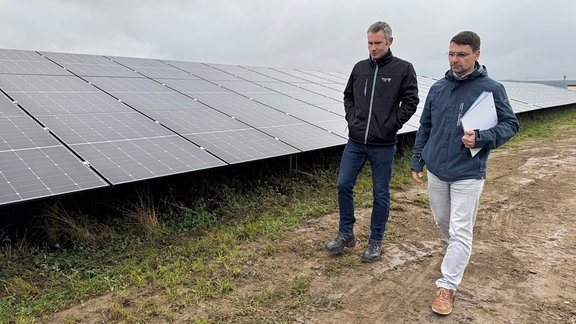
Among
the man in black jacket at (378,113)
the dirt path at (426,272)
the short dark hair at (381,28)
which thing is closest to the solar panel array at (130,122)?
the dirt path at (426,272)

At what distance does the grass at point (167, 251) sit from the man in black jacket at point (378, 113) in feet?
2.41

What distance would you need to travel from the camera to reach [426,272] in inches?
164

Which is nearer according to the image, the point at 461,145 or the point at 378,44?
the point at 461,145

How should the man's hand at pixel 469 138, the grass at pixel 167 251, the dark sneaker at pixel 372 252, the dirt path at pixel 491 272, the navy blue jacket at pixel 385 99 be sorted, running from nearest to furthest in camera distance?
the man's hand at pixel 469 138 → the dirt path at pixel 491 272 → the grass at pixel 167 251 → the navy blue jacket at pixel 385 99 → the dark sneaker at pixel 372 252

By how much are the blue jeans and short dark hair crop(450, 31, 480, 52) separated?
1.31 metres

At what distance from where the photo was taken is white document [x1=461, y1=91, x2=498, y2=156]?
3232 millimetres

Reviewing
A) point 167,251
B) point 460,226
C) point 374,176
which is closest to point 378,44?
point 374,176

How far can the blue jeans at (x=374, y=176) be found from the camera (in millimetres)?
4230

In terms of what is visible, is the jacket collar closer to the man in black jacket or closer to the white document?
the man in black jacket

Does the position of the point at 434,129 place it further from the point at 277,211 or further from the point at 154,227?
the point at 154,227

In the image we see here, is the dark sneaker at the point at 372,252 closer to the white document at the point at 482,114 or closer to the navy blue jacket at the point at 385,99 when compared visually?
the navy blue jacket at the point at 385,99

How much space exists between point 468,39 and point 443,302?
6.88 feet

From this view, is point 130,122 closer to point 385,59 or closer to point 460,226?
point 385,59

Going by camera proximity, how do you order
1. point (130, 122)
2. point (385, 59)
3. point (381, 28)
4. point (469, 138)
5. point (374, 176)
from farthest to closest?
point (130, 122) → point (374, 176) → point (385, 59) → point (381, 28) → point (469, 138)
